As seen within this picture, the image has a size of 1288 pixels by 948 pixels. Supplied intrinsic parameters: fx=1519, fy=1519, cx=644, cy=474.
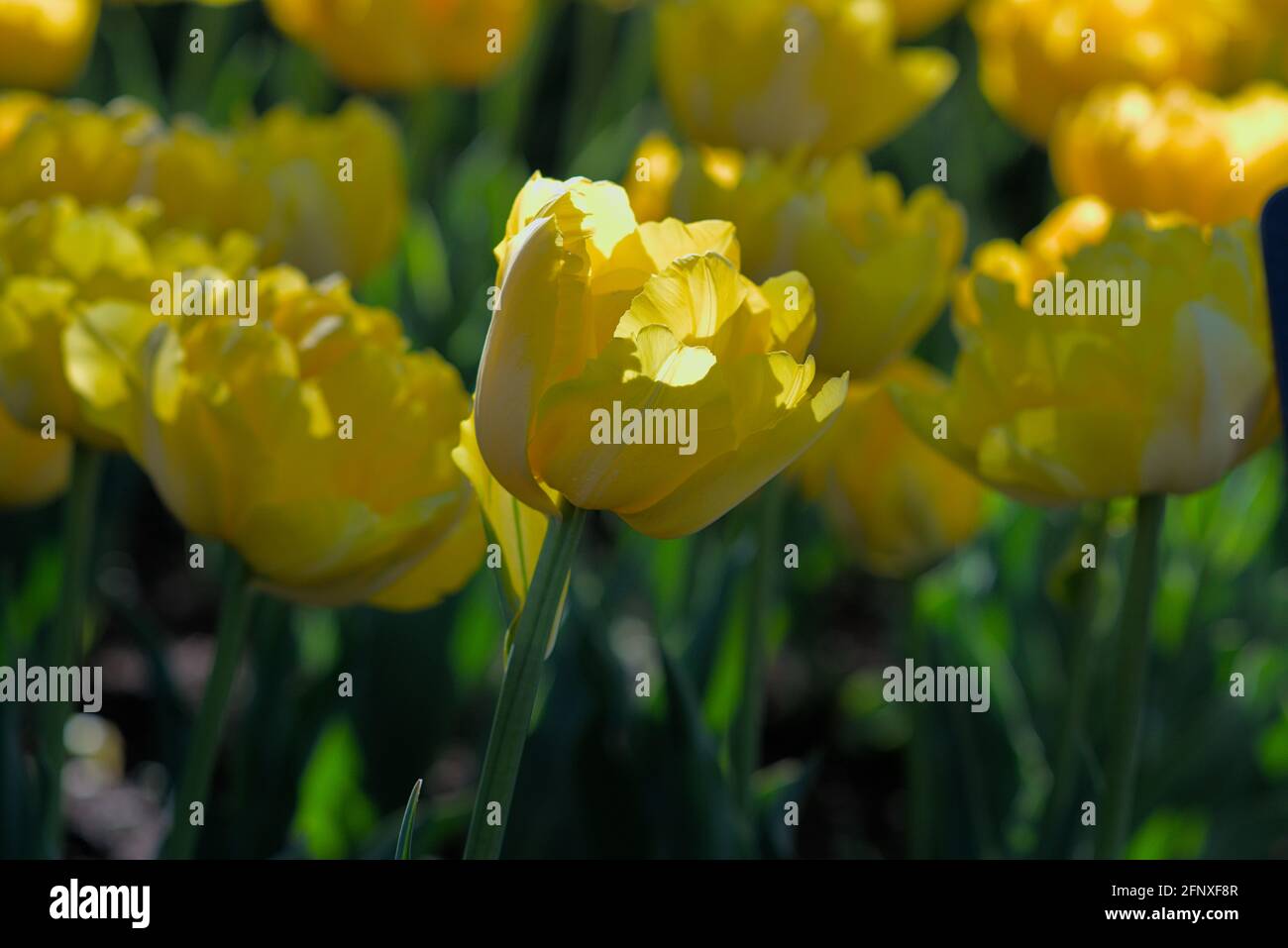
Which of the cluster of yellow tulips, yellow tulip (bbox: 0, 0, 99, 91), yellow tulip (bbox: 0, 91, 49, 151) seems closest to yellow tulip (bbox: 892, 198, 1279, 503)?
the cluster of yellow tulips

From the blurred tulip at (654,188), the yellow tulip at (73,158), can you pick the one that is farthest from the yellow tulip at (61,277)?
the blurred tulip at (654,188)

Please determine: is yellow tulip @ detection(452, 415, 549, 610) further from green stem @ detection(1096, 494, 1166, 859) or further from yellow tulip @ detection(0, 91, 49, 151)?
yellow tulip @ detection(0, 91, 49, 151)

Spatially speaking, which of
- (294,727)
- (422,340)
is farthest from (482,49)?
(294,727)

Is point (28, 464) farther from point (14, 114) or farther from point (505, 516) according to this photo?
point (505, 516)

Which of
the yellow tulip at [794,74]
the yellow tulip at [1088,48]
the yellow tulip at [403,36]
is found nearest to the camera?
the yellow tulip at [794,74]

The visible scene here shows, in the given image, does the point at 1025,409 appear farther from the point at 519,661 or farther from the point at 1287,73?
the point at 1287,73

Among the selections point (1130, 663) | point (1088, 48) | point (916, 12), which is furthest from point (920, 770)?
point (916, 12)

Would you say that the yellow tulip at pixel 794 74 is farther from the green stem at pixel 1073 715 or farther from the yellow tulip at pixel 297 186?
the green stem at pixel 1073 715
